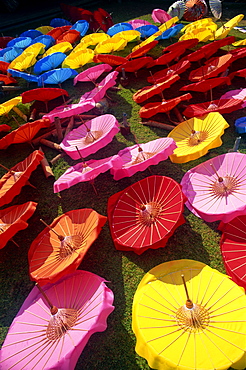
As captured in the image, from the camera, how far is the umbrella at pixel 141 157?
5895 mm

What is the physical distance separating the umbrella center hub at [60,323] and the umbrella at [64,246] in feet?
2.27

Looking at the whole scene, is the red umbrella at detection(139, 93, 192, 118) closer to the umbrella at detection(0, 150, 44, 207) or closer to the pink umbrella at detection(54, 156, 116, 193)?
the pink umbrella at detection(54, 156, 116, 193)

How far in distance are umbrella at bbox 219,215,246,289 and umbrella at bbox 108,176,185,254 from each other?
835 millimetres

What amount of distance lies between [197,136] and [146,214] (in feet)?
7.69

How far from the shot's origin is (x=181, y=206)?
5.27m

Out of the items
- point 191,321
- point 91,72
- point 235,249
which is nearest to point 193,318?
point 191,321

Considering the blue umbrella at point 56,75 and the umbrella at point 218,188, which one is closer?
the umbrella at point 218,188

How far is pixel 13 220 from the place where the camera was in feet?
20.6

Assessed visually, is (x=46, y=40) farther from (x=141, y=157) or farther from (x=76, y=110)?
(x=141, y=157)

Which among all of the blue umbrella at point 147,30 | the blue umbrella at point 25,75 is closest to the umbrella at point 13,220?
the blue umbrella at point 25,75

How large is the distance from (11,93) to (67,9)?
1136cm

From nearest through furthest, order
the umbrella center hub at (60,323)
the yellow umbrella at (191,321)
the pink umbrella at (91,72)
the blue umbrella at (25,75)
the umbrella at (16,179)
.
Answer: the yellow umbrella at (191,321) → the umbrella center hub at (60,323) → the umbrella at (16,179) → the pink umbrella at (91,72) → the blue umbrella at (25,75)

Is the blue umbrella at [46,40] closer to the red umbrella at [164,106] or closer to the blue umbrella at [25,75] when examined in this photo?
the blue umbrella at [25,75]

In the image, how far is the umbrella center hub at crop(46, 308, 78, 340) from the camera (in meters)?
4.24
